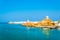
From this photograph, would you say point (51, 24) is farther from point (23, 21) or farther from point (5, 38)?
point (5, 38)

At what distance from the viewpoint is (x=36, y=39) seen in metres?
4.05

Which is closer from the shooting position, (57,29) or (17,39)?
(17,39)

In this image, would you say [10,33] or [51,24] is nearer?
[10,33]

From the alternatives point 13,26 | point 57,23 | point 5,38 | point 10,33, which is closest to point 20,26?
point 13,26

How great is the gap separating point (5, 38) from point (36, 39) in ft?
2.91

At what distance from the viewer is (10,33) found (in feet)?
14.8

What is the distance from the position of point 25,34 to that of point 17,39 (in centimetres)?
43

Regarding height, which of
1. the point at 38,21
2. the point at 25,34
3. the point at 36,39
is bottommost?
the point at 36,39

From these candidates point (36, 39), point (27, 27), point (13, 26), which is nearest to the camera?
point (36, 39)

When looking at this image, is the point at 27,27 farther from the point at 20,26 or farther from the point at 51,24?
the point at 51,24

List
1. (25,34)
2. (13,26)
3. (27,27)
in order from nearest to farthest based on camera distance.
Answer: (25,34) → (13,26) → (27,27)

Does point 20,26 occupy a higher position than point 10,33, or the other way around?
point 20,26

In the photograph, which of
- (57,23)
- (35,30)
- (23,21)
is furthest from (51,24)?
(23,21)

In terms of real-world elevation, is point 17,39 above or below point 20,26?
below
